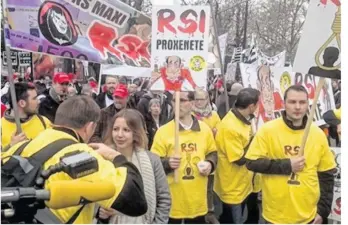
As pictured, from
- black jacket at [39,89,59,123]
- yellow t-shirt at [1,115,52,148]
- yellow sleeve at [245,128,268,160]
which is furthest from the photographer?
black jacket at [39,89,59,123]

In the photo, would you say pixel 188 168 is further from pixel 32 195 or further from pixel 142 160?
pixel 32 195

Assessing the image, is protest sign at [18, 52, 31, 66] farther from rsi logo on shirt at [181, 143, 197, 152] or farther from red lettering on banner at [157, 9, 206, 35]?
rsi logo on shirt at [181, 143, 197, 152]

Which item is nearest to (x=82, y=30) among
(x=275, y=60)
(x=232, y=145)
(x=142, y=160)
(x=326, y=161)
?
(x=232, y=145)

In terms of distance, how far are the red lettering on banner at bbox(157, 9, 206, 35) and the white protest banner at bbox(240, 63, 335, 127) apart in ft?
5.73

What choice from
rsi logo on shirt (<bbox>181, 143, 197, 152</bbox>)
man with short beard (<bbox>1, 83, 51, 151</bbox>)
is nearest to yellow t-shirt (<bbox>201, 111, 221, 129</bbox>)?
rsi logo on shirt (<bbox>181, 143, 197, 152</bbox>)

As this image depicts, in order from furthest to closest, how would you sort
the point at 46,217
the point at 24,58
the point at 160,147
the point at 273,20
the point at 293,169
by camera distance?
1. the point at 273,20
2. the point at 24,58
3. the point at 160,147
4. the point at 293,169
5. the point at 46,217

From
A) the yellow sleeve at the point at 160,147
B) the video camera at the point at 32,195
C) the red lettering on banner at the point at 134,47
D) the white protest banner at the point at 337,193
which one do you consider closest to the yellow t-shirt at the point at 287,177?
the yellow sleeve at the point at 160,147

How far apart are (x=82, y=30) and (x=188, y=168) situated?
1.83 meters

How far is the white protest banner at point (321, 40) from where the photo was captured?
416 centimetres

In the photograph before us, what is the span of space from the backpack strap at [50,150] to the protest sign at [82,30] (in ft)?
9.34

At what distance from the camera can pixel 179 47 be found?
542 centimetres

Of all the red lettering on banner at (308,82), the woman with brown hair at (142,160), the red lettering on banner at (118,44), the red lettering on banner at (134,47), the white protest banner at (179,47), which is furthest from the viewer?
the red lettering on banner at (308,82)

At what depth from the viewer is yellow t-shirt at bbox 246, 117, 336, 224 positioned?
13.6 ft

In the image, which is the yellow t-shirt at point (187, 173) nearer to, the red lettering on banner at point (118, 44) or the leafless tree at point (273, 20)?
the red lettering on banner at point (118, 44)
